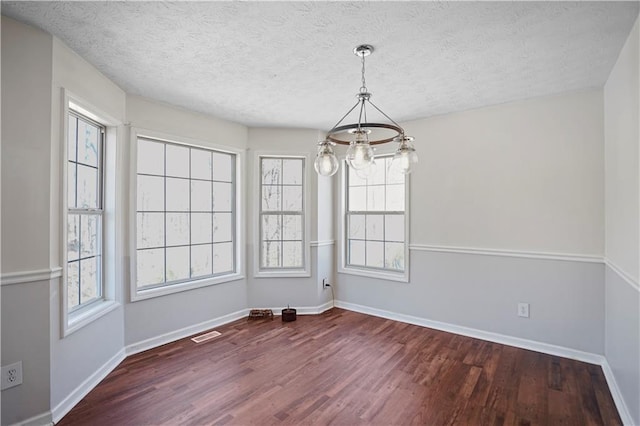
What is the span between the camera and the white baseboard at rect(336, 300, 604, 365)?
9.86 feet

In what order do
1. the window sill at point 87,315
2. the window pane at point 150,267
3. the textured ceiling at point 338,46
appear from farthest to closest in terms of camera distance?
the window pane at point 150,267
the window sill at point 87,315
the textured ceiling at point 338,46

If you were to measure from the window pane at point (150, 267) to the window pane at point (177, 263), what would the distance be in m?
0.09

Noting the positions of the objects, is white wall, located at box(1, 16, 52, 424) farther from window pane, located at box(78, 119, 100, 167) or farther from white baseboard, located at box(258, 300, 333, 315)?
white baseboard, located at box(258, 300, 333, 315)

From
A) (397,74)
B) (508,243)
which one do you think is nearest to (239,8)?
(397,74)

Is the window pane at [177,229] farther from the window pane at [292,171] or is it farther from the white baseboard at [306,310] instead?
the white baseboard at [306,310]

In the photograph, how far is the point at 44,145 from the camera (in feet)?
6.93

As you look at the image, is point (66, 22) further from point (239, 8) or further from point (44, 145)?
point (239, 8)

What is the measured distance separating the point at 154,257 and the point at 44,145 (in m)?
1.62

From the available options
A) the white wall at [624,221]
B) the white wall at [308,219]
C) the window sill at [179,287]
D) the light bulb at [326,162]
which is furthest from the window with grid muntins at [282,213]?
the white wall at [624,221]

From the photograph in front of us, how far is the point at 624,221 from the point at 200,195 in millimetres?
3860

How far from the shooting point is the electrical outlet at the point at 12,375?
6.35 ft

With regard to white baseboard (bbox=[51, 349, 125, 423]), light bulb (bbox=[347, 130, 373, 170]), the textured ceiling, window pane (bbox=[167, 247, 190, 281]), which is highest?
the textured ceiling

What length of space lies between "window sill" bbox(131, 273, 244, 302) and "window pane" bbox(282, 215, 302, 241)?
800 mm

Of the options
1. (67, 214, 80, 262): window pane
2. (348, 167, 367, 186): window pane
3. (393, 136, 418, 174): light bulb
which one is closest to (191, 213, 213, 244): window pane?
(67, 214, 80, 262): window pane
